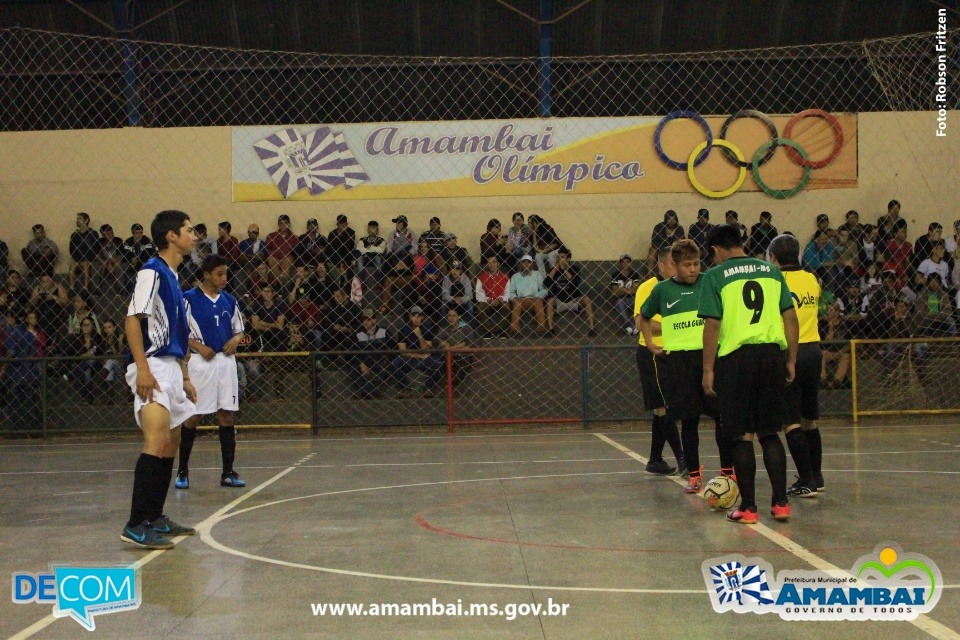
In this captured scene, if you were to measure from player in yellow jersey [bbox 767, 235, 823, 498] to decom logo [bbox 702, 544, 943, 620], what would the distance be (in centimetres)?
256

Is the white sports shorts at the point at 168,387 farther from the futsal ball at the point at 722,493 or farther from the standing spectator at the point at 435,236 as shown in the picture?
the standing spectator at the point at 435,236

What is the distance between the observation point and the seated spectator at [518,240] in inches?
687

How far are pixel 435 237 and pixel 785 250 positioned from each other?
1008cm

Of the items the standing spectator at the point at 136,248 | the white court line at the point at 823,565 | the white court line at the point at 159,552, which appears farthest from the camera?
the standing spectator at the point at 136,248

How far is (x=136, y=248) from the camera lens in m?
17.7

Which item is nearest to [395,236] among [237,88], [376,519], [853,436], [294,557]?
[237,88]

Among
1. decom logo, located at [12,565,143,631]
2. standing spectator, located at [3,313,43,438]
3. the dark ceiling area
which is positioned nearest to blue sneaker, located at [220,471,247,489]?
decom logo, located at [12,565,143,631]

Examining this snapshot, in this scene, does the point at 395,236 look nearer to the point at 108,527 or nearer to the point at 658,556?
the point at 108,527

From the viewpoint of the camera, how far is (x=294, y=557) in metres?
6.39

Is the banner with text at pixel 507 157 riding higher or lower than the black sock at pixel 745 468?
higher

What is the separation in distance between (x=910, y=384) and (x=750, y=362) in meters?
9.79

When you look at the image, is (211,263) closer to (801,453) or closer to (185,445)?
(185,445)

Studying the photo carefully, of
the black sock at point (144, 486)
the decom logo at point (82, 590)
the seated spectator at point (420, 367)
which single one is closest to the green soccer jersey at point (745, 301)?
the black sock at point (144, 486)

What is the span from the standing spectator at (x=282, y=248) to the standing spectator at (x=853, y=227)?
9315 millimetres
